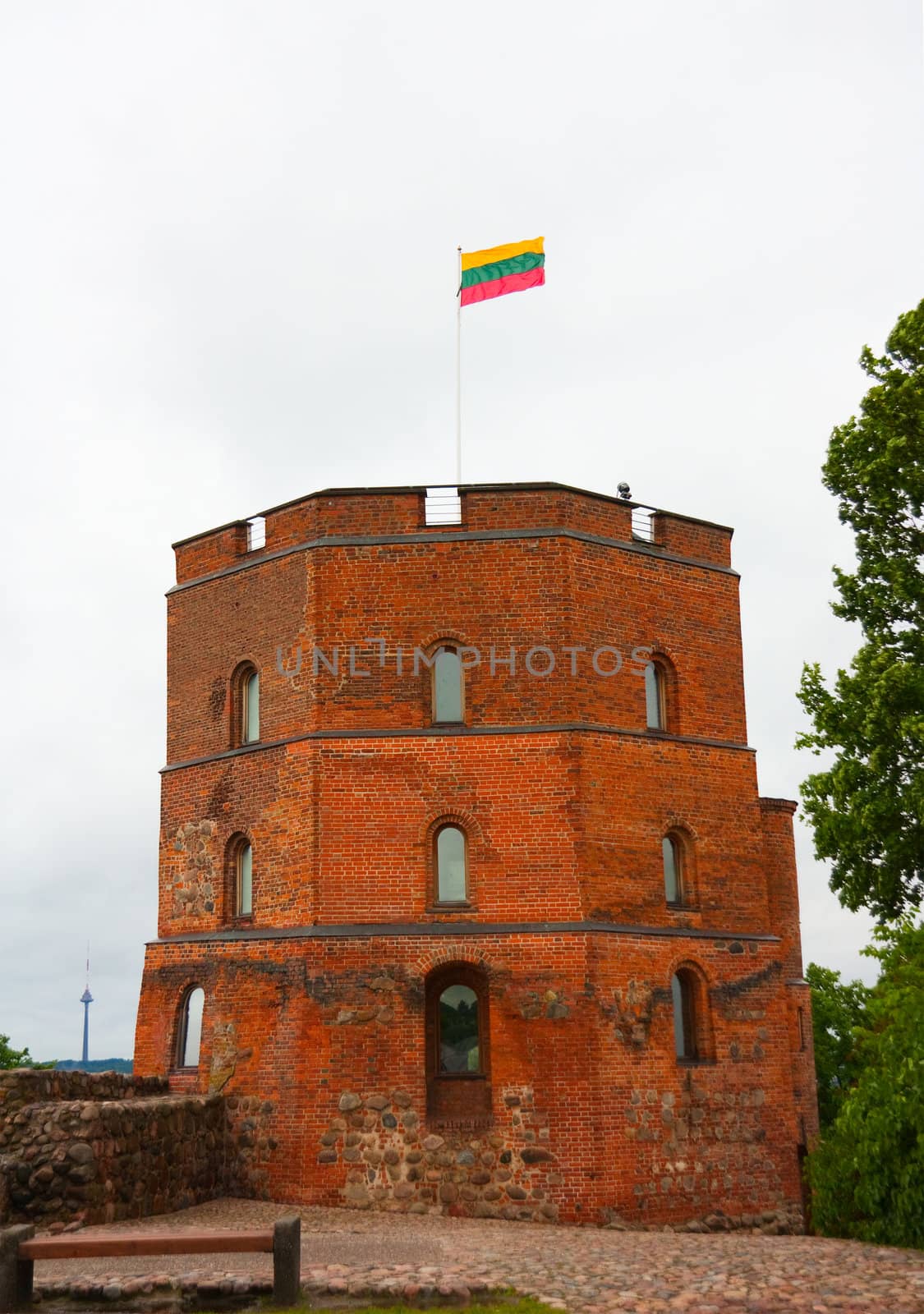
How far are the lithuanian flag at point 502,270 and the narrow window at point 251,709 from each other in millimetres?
6661

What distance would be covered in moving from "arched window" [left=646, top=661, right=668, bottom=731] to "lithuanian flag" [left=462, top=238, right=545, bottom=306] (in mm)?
6179

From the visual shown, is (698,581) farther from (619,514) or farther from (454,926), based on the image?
(454,926)

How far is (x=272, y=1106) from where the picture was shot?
18.6 meters

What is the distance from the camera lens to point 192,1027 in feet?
66.8

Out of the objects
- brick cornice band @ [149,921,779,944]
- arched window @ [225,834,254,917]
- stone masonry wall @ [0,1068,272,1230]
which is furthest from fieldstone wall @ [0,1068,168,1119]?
brick cornice band @ [149,921,779,944]

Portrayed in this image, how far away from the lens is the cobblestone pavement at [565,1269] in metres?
11.7

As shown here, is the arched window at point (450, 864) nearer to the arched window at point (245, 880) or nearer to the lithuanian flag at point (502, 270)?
the arched window at point (245, 880)

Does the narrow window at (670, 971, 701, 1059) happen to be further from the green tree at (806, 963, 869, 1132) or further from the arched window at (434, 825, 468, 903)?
the green tree at (806, 963, 869, 1132)

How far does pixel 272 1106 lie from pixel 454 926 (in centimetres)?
330

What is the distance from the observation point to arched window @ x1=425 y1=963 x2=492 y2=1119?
18484 millimetres

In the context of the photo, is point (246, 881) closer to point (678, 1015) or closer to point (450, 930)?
point (450, 930)

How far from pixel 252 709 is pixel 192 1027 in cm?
462

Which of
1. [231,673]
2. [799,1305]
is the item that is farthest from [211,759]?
[799,1305]

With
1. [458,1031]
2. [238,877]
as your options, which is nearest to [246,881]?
[238,877]
